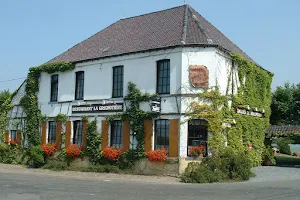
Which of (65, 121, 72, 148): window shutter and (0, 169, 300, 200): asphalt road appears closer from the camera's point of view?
(0, 169, 300, 200): asphalt road

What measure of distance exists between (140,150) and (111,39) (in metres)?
8.70

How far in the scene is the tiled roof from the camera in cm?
2167

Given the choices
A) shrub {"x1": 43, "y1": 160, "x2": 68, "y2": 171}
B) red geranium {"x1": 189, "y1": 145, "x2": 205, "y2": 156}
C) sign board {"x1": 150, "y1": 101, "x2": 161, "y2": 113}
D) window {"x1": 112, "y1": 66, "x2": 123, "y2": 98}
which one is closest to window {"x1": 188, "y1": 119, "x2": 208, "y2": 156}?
red geranium {"x1": 189, "y1": 145, "x2": 205, "y2": 156}

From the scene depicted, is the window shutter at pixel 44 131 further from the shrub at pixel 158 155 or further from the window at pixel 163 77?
the window at pixel 163 77

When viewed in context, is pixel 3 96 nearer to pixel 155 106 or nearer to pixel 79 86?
pixel 79 86

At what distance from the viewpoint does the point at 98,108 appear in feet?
77.2

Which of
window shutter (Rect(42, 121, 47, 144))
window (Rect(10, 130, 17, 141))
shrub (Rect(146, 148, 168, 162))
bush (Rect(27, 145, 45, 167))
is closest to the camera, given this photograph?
shrub (Rect(146, 148, 168, 162))

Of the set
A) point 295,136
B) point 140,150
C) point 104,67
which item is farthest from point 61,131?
point 295,136

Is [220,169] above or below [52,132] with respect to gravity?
below

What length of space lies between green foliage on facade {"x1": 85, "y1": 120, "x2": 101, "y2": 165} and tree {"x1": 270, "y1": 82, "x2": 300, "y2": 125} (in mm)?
17825

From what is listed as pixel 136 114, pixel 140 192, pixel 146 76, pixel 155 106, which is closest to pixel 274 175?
pixel 155 106

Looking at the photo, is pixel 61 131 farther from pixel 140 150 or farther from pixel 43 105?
pixel 140 150

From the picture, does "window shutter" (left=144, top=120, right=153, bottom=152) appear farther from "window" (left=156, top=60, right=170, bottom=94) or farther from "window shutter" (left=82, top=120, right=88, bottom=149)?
"window shutter" (left=82, top=120, right=88, bottom=149)

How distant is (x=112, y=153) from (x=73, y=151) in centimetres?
323
